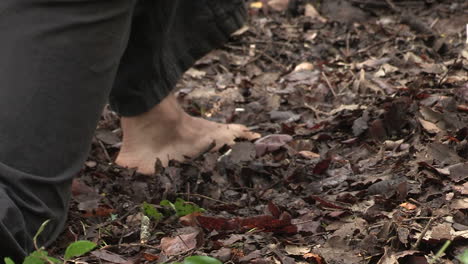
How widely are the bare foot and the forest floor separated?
2.3 inches

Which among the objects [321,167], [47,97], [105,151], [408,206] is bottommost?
[105,151]

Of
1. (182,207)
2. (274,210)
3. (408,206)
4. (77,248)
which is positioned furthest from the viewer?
(182,207)

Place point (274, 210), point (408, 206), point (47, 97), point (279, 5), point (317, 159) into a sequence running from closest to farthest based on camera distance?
1. point (47, 97)
2. point (408, 206)
3. point (274, 210)
4. point (317, 159)
5. point (279, 5)

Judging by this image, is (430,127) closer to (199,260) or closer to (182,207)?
(182,207)

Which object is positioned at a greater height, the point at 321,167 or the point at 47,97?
the point at 47,97

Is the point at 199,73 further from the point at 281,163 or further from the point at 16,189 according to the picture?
the point at 16,189

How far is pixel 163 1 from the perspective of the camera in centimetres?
236

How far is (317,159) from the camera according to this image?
2398 millimetres

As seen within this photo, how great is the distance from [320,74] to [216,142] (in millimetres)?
761

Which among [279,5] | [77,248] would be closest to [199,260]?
[77,248]

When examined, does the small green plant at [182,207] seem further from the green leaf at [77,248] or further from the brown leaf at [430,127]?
the green leaf at [77,248]

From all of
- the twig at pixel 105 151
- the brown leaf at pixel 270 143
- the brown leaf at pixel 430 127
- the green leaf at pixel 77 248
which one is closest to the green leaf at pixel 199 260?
the green leaf at pixel 77 248

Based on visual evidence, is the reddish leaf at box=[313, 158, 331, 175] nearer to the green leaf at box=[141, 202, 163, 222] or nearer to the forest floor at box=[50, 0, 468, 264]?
the forest floor at box=[50, 0, 468, 264]

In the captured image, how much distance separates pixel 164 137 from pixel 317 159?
57 cm
